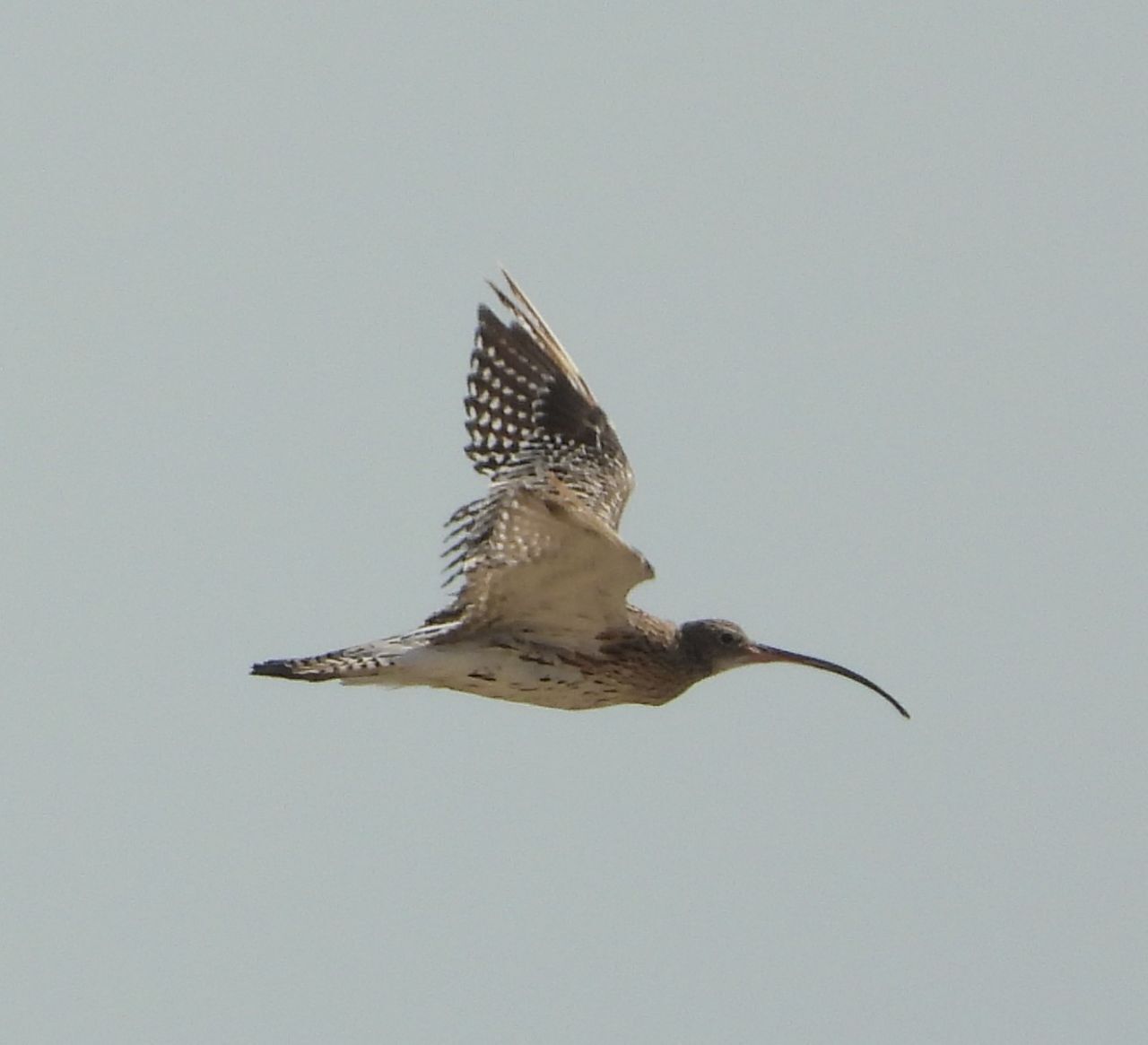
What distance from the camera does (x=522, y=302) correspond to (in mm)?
15984

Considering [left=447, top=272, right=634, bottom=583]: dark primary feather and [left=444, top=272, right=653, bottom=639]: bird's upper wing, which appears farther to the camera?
[left=447, top=272, right=634, bottom=583]: dark primary feather

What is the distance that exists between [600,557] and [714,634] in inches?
60.7

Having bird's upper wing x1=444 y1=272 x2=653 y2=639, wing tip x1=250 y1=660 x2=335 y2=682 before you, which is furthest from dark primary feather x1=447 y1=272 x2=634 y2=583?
wing tip x1=250 y1=660 x2=335 y2=682

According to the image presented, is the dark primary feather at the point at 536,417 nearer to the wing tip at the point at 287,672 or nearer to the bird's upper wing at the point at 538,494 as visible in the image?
the bird's upper wing at the point at 538,494

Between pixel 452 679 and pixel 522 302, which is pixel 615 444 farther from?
pixel 452 679

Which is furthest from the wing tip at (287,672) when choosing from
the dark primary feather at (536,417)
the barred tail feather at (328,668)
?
the dark primary feather at (536,417)

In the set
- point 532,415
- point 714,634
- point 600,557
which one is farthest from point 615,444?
point 600,557

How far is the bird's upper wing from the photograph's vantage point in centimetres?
1236

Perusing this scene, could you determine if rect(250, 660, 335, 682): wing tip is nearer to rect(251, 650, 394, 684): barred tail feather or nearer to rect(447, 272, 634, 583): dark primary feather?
rect(251, 650, 394, 684): barred tail feather

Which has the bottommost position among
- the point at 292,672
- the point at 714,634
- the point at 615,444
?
the point at 292,672

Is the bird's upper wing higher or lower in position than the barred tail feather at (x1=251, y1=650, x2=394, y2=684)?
higher

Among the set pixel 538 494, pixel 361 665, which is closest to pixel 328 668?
pixel 361 665

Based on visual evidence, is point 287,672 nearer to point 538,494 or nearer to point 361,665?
point 361,665

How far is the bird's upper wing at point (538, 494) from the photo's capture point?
12359 millimetres
